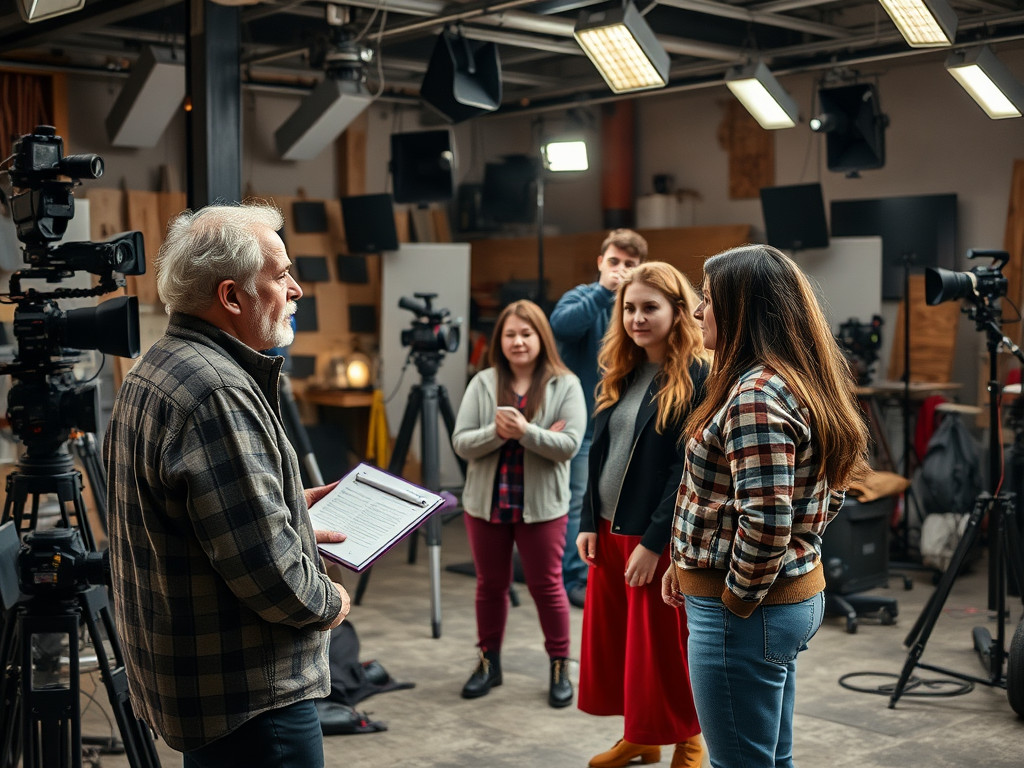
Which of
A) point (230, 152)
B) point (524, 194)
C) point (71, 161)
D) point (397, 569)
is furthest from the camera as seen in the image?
point (524, 194)

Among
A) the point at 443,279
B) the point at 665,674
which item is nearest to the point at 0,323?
the point at 443,279

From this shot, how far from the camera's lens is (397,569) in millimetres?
6039

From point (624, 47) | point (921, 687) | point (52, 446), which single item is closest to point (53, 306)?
point (52, 446)

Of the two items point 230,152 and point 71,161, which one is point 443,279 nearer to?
point 230,152

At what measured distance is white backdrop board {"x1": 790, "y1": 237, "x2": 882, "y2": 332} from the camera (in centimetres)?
673

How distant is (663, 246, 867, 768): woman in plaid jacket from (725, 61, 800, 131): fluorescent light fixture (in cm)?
405

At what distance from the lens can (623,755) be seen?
327cm

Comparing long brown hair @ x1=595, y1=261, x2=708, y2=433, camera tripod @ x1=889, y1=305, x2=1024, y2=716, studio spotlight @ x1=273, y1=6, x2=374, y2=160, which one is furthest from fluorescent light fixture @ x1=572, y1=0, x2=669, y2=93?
long brown hair @ x1=595, y1=261, x2=708, y2=433

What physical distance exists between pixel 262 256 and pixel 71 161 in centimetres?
107

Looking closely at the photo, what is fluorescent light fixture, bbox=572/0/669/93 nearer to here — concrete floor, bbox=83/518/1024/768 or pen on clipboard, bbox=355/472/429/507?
concrete floor, bbox=83/518/1024/768

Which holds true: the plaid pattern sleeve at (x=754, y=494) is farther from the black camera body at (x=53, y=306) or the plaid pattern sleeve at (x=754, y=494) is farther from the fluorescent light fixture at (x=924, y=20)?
the fluorescent light fixture at (x=924, y=20)

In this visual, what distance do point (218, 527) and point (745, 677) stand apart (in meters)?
0.98

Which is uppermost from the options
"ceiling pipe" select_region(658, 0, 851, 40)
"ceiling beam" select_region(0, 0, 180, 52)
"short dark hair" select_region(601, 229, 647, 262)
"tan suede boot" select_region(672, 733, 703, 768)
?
"ceiling pipe" select_region(658, 0, 851, 40)

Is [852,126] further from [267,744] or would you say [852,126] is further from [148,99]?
[267,744]
